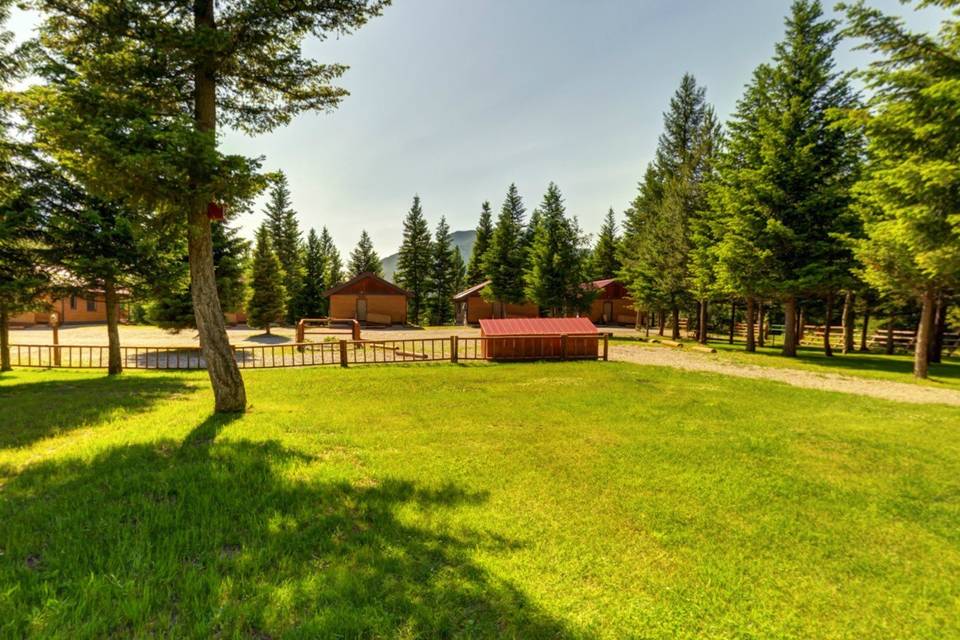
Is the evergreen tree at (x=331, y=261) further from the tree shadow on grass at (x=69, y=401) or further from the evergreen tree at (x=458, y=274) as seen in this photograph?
the tree shadow on grass at (x=69, y=401)

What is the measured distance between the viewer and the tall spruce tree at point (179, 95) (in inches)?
241

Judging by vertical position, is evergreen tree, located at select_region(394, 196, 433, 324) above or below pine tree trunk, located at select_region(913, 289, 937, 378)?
above

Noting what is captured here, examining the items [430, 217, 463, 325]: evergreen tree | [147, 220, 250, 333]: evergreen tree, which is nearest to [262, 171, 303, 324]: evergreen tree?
[430, 217, 463, 325]: evergreen tree

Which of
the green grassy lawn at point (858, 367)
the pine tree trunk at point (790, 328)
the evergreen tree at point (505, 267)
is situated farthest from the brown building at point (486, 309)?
the pine tree trunk at point (790, 328)

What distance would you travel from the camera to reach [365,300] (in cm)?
3953

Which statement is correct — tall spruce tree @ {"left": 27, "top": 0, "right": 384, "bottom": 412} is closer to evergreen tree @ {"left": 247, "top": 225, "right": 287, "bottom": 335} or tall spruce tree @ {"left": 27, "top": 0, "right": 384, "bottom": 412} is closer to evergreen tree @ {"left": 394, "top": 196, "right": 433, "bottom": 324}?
evergreen tree @ {"left": 247, "top": 225, "right": 287, "bottom": 335}

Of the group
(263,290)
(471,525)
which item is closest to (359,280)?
(263,290)

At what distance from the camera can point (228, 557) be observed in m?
3.57

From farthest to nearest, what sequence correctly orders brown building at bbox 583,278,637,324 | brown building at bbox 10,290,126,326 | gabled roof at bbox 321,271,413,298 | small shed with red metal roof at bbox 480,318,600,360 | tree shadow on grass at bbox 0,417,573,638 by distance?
brown building at bbox 583,278,637,324 < gabled roof at bbox 321,271,413,298 < brown building at bbox 10,290,126,326 < small shed with red metal roof at bbox 480,318,600,360 < tree shadow on grass at bbox 0,417,573,638

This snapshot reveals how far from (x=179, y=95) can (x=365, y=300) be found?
106 feet

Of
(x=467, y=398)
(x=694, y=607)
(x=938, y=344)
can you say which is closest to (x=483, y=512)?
(x=694, y=607)

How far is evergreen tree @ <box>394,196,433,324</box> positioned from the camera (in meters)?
49.8

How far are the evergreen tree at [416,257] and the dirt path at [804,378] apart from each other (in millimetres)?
34120

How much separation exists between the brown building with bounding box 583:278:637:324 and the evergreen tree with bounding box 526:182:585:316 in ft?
45.8
